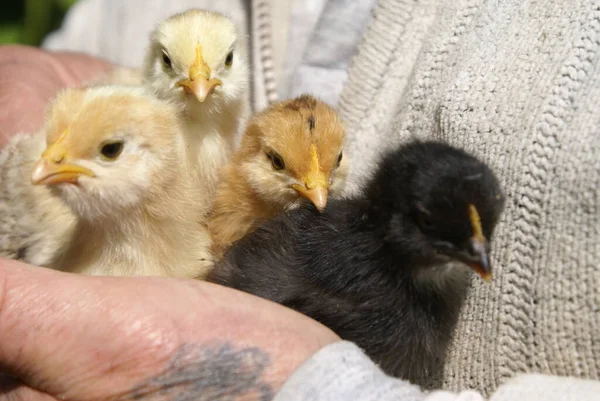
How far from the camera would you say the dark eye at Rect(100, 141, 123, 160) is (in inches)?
47.9

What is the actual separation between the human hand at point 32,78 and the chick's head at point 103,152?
0.74 meters

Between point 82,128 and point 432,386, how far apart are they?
2.90 feet

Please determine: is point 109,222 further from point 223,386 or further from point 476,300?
point 476,300

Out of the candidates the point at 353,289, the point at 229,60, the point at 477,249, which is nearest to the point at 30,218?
the point at 229,60

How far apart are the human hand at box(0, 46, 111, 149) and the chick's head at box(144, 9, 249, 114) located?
1.85 feet

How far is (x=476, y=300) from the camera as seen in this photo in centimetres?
126

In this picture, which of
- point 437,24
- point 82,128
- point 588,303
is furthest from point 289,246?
point 437,24

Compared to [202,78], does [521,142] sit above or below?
above

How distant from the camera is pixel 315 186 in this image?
52.2 inches

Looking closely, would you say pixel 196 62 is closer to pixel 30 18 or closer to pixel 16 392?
pixel 16 392

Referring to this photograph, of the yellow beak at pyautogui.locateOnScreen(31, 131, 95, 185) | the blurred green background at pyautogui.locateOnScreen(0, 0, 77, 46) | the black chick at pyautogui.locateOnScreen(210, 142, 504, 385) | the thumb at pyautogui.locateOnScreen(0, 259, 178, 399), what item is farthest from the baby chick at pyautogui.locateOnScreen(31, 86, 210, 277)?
the blurred green background at pyautogui.locateOnScreen(0, 0, 77, 46)

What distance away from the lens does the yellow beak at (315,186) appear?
4.29 ft

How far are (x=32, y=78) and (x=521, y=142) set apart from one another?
1748mm

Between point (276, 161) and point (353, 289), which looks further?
point (276, 161)
